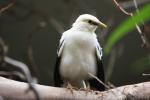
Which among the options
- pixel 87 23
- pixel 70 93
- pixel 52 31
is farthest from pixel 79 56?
pixel 52 31

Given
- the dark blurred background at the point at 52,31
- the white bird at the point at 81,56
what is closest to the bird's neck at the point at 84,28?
the white bird at the point at 81,56

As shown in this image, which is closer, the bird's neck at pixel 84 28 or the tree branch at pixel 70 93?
the tree branch at pixel 70 93

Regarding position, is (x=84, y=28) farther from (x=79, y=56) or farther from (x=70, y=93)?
(x=70, y=93)

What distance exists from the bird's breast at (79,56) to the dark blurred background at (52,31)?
2.53 feet

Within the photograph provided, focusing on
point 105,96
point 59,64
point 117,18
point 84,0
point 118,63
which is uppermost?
point 84,0

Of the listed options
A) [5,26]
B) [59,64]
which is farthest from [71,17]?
[59,64]

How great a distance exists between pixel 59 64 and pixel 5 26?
3.63 feet

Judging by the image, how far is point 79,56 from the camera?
47.5 inches

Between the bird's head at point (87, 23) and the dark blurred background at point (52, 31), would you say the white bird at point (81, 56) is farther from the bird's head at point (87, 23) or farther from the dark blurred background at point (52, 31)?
the dark blurred background at point (52, 31)

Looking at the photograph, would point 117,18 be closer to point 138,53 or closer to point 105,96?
point 138,53

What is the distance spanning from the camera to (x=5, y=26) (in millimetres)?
2295

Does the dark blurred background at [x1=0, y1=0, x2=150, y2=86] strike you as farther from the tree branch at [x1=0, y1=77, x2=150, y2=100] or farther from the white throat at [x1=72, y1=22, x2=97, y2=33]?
the tree branch at [x1=0, y1=77, x2=150, y2=100]

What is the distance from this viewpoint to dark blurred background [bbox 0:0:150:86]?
2.16 m

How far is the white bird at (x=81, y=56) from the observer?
1.21 m
